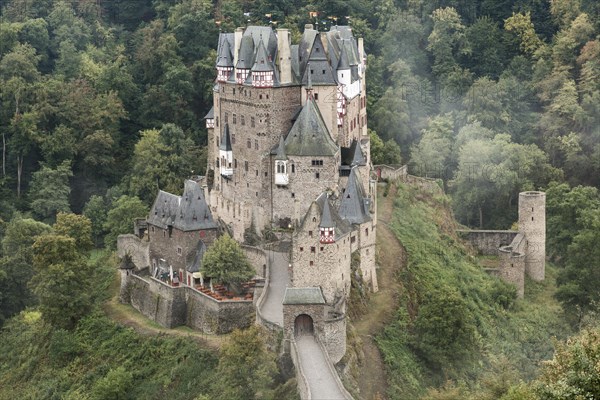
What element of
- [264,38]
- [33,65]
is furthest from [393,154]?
[33,65]

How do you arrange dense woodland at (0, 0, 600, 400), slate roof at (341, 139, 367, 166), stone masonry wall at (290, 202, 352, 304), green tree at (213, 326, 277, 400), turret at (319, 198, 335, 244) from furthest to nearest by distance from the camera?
dense woodland at (0, 0, 600, 400) < slate roof at (341, 139, 367, 166) < stone masonry wall at (290, 202, 352, 304) < turret at (319, 198, 335, 244) < green tree at (213, 326, 277, 400)

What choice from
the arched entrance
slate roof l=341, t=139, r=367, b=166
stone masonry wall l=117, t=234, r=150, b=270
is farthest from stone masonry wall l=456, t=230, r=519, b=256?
the arched entrance

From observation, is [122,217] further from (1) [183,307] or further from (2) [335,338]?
(2) [335,338]

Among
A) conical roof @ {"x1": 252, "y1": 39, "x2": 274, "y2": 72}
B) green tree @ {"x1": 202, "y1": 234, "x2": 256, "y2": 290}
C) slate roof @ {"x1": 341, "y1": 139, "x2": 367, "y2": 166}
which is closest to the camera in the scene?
green tree @ {"x1": 202, "y1": 234, "x2": 256, "y2": 290}

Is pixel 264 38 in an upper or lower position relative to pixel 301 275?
upper

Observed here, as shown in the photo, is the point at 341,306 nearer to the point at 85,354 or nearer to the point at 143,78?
the point at 85,354

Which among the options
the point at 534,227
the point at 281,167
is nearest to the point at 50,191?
the point at 281,167

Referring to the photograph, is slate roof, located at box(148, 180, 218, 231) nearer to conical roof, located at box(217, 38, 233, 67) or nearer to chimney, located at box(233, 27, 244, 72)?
conical roof, located at box(217, 38, 233, 67)
